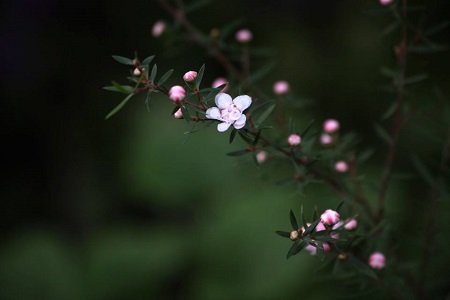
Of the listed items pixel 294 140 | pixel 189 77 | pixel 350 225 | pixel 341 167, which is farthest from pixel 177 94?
pixel 341 167

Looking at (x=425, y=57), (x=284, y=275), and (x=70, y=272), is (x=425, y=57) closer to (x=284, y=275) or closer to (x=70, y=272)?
(x=284, y=275)

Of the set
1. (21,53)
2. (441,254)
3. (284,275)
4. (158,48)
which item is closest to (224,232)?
(284,275)

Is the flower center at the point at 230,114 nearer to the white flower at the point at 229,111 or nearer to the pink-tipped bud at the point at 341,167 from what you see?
the white flower at the point at 229,111

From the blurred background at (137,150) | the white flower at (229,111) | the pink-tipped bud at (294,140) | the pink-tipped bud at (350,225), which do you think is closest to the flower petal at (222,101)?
the white flower at (229,111)

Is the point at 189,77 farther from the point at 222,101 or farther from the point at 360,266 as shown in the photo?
the point at 360,266

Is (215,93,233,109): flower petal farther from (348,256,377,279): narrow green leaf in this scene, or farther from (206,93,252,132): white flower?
(348,256,377,279): narrow green leaf
